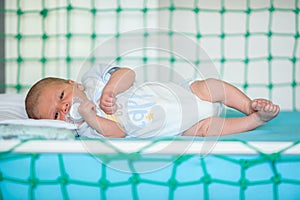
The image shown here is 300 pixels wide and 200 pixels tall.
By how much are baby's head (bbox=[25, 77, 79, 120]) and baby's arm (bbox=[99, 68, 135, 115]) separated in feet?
0.38

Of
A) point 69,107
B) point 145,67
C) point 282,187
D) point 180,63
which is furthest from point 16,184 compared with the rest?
point 180,63

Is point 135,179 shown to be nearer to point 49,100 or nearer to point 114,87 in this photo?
point 114,87

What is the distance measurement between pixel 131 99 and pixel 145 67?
313 mm

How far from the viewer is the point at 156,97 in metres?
1.06

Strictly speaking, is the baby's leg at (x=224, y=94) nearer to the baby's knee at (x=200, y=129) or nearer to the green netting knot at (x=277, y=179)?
the baby's knee at (x=200, y=129)

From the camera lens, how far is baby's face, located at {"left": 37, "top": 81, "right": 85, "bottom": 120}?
1075 mm

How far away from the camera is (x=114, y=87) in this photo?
100 centimetres

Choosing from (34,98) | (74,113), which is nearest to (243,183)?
(74,113)

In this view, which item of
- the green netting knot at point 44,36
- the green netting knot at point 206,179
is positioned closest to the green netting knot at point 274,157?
the green netting knot at point 206,179

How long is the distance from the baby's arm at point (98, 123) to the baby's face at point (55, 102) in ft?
0.39

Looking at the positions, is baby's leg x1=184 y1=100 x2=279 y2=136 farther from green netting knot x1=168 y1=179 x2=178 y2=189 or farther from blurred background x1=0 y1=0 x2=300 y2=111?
blurred background x1=0 y1=0 x2=300 y2=111

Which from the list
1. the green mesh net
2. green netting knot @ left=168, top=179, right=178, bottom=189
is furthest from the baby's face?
green netting knot @ left=168, top=179, right=178, bottom=189

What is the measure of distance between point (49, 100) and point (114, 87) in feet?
0.55

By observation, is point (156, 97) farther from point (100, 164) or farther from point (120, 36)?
point (120, 36)
